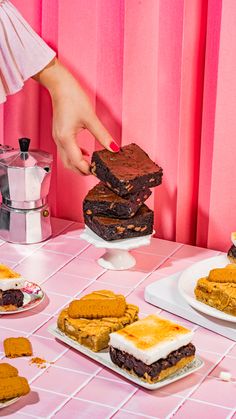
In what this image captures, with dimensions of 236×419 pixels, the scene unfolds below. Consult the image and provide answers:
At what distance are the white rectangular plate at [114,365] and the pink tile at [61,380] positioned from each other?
0.14ft

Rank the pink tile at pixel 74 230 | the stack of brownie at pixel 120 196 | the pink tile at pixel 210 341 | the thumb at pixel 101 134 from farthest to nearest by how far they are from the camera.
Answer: the pink tile at pixel 74 230
the thumb at pixel 101 134
the stack of brownie at pixel 120 196
the pink tile at pixel 210 341

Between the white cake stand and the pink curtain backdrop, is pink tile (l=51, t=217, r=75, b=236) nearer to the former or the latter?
the pink curtain backdrop

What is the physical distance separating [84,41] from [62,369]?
0.84 m

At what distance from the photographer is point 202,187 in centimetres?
202

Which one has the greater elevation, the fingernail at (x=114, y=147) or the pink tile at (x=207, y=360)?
the fingernail at (x=114, y=147)

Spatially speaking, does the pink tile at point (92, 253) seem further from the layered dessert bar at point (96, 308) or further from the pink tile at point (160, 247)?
the layered dessert bar at point (96, 308)

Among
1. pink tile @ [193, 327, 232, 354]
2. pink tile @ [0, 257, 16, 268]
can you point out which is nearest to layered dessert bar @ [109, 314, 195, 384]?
pink tile @ [193, 327, 232, 354]

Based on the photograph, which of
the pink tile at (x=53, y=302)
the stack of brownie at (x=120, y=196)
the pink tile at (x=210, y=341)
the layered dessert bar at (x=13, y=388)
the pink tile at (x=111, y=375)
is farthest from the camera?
the stack of brownie at (x=120, y=196)

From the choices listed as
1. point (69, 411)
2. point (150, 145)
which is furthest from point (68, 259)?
point (69, 411)

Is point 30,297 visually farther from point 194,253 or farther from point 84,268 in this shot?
point 194,253

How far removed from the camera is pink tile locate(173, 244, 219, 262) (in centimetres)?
198

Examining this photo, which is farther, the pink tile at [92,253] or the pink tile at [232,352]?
the pink tile at [92,253]

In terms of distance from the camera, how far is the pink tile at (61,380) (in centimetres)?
144

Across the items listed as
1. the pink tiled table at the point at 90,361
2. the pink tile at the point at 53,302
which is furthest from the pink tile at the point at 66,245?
the pink tile at the point at 53,302
